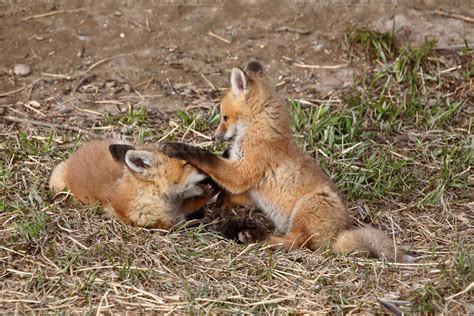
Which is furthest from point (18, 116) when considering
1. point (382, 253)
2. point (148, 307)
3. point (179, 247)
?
point (382, 253)

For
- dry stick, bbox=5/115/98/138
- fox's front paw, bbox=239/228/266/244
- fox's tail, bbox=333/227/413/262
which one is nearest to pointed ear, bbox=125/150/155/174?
fox's front paw, bbox=239/228/266/244

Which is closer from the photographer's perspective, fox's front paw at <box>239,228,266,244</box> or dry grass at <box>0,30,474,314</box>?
dry grass at <box>0,30,474,314</box>

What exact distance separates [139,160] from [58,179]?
960mm

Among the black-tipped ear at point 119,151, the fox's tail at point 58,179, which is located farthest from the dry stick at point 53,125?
the black-tipped ear at point 119,151

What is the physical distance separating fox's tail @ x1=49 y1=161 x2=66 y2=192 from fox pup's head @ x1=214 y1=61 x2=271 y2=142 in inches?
55.4

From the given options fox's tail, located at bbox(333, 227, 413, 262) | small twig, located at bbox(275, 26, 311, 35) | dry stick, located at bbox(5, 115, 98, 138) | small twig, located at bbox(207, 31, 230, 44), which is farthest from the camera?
small twig, located at bbox(275, 26, 311, 35)

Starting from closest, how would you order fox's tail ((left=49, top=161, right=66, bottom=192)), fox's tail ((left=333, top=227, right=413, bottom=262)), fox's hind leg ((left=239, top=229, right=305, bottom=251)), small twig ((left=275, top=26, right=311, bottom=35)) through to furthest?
fox's tail ((left=333, top=227, right=413, bottom=262)) < fox's hind leg ((left=239, top=229, right=305, bottom=251)) < fox's tail ((left=49, top=161, right=66, bottom=192)) < small twig ((left=275, top=26, right=311, bottom=35))

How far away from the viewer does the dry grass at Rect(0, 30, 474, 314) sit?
20.2 feet

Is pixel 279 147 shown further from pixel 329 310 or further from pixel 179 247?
pixel 329 310

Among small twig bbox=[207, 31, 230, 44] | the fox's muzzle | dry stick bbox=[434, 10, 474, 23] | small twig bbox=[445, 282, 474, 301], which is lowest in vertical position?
small twig bbox=[207, 31, 230, 44]

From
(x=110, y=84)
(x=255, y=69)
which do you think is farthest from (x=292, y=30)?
(x=255, y=69)

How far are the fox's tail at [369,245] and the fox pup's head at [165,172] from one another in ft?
4.11

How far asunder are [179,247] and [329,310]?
1.38 metres

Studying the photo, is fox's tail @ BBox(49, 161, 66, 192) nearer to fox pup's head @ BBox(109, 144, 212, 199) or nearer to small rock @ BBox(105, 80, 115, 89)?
fox pup's head @ BBox(109, 144, 212, 199)
